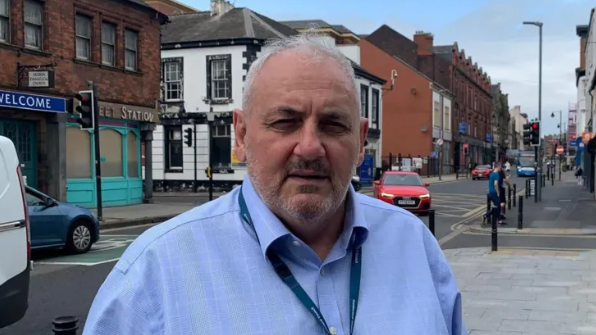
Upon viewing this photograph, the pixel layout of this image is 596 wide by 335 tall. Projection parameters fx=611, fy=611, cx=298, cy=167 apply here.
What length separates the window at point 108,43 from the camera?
20844 millimetres

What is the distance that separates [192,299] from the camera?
1.62m

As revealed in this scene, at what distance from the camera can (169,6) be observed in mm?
43531

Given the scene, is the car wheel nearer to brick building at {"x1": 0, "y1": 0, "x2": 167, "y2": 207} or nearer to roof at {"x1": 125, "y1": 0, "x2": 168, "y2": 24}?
brick building at {"x1": 0, "y1": 0, "x2": 167, "y2": 207}

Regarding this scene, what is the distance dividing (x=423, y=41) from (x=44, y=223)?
61.9 m

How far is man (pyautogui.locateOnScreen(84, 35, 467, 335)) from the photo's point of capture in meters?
1.63

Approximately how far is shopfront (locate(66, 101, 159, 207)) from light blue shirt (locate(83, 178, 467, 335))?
19.1 metres

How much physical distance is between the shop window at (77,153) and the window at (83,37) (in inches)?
96.8

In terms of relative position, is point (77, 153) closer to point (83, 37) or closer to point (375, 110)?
point (83, 37)

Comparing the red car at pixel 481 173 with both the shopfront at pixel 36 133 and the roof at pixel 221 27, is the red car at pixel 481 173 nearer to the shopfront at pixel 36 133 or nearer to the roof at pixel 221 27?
the roof at pixel 221 27

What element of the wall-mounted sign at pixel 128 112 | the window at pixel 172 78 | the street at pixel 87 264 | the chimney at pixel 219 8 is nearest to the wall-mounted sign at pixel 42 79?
the wall-mounted sign at pixel 128 112

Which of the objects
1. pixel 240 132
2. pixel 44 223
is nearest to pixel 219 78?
pixel 44 223

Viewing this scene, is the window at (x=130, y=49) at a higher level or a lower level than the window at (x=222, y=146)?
higher

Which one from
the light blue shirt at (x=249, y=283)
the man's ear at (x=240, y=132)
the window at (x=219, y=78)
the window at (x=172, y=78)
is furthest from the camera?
the window at (x=172, y=78)

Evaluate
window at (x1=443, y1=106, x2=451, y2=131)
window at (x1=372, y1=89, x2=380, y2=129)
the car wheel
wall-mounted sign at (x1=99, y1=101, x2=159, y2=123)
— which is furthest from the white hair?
window at (x1=443, y1=106, x2=451, y2=131)
